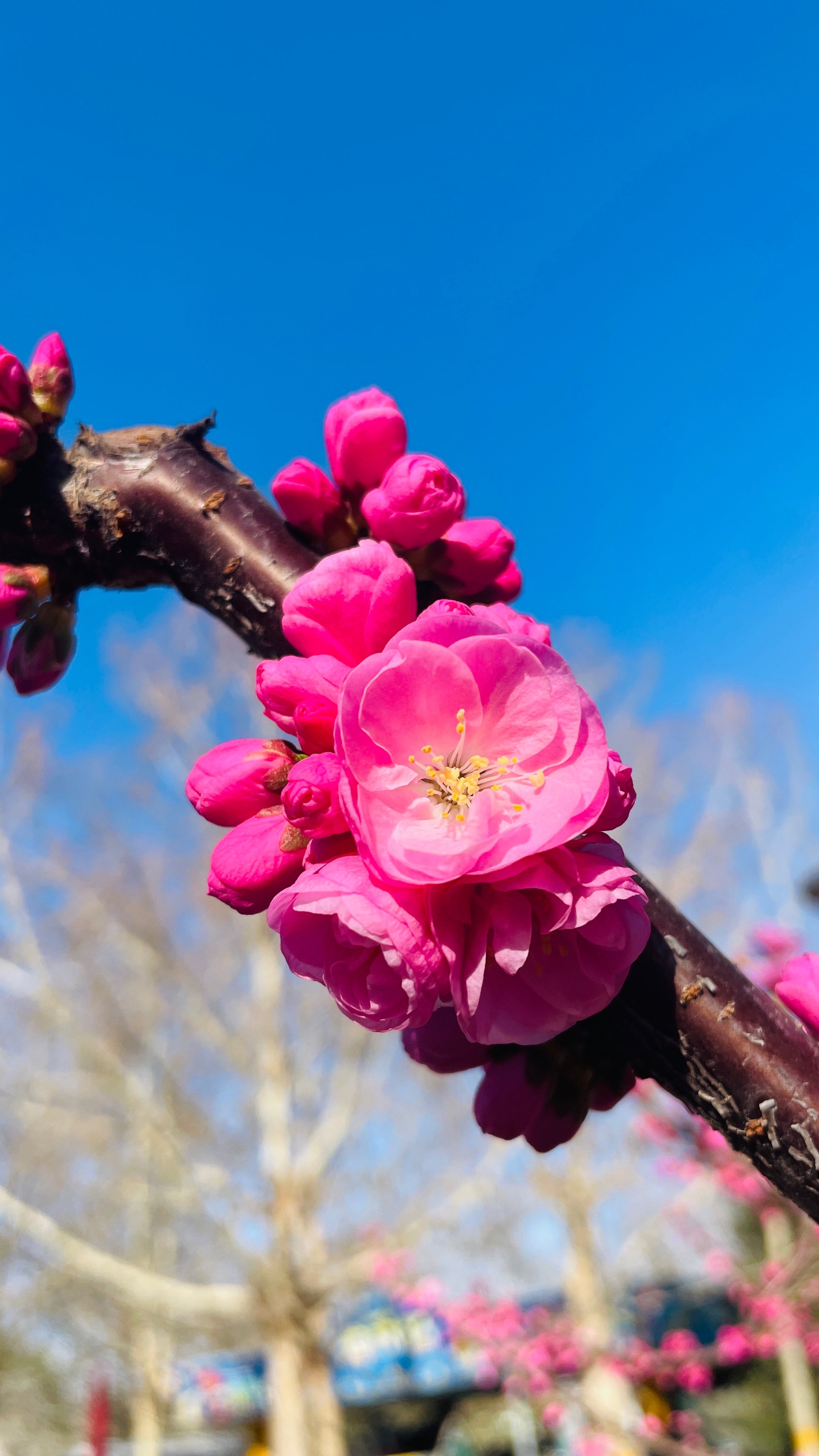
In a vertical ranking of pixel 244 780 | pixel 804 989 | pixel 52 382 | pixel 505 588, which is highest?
pixel 52 382

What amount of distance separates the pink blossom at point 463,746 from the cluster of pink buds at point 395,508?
298mm

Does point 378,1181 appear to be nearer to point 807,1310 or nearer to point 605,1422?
point 807,1310

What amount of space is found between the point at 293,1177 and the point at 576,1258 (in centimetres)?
369

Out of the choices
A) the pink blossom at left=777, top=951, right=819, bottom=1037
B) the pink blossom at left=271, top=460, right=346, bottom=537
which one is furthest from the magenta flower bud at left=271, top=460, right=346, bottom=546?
the pink blossom at left=777, top=951, right=819, bottom=1037

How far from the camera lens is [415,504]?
1087 millimetres

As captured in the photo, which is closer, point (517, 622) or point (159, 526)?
point (517, 622)

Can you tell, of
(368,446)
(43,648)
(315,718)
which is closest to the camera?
(315,718)

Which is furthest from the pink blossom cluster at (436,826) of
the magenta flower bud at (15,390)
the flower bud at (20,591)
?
the magenta flower bud at (15,390)

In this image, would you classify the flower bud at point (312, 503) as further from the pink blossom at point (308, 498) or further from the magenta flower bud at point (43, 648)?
the magenta flower bud at point (43, 648)

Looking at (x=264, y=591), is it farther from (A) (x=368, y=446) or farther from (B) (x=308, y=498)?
(A) (x=368, y=446)

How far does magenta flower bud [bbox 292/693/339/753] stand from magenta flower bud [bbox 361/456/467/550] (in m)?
0.31

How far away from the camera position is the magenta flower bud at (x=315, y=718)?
0.87m

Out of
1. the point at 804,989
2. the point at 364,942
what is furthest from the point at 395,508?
the point at 804,989

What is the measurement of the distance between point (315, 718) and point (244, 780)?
A: 0.13 m
